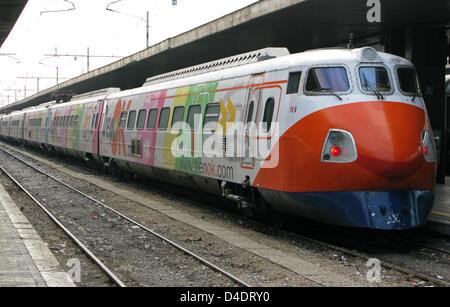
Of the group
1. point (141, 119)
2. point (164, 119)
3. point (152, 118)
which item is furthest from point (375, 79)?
point (141, 119)

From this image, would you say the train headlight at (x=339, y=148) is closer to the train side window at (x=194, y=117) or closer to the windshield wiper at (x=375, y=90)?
the windshield wiper at (x=375, y=90)

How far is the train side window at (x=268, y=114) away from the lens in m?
9.82

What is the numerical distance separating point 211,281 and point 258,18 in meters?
8.35

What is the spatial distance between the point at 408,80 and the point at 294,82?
1.86 meters

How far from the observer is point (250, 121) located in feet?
34.4

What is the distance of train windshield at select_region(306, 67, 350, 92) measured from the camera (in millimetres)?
9094

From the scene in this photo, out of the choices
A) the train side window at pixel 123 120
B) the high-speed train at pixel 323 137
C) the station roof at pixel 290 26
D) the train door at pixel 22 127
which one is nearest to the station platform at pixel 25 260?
the high-speed train at pixel 323 137

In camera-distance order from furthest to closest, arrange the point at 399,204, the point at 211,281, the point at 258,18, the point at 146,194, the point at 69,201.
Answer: the point at 146,194
the point at 69,201
the point at 258,18
the point at 399,204
the point at 211,281

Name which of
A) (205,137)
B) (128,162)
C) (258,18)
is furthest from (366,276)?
(128,162)

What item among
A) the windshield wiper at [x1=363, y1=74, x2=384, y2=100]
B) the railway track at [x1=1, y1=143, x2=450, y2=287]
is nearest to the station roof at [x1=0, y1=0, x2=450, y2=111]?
the windshield wiper at [x1=363, y1=74, x2=384, y2=100]

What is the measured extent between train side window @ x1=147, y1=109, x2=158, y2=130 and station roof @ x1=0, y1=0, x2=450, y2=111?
291 cm

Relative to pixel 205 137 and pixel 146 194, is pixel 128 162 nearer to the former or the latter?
pixel 146 194

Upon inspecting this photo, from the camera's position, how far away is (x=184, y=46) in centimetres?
1950

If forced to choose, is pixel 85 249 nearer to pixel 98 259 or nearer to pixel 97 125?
pixel 98 259
